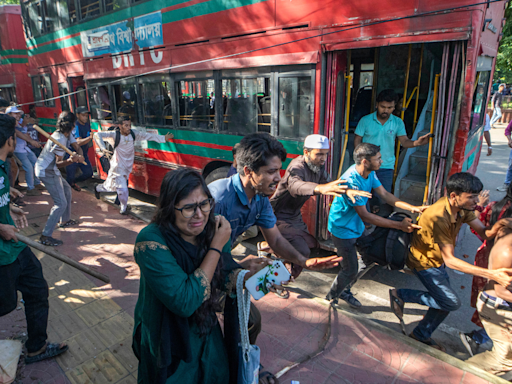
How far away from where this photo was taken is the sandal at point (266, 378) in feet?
7.81

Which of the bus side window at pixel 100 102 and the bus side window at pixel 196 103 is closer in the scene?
the bus side window at pixel 196 103

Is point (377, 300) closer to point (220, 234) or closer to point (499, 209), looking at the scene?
point (499, 209)

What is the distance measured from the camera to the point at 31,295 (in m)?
2.59

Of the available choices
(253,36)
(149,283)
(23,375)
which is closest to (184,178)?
(149,283)

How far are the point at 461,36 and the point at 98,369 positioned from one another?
416cm

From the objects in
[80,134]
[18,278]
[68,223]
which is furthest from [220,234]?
[80,134]

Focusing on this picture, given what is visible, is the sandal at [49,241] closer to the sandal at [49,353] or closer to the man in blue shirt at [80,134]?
the sandal at [49,353]

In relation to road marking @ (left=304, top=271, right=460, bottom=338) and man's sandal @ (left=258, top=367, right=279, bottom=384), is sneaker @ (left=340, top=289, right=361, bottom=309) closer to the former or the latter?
road marking @ (left=304, top=271, right=460, bottom=338)

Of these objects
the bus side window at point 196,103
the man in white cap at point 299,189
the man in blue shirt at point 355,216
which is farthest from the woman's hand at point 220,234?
the bus side window at point 196,103

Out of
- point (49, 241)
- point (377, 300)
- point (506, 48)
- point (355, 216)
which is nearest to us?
point (355, 216)

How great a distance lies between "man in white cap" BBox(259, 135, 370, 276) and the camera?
11.0 ft

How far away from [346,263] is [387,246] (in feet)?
1.45

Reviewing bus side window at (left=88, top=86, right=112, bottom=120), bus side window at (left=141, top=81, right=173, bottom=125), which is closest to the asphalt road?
bus side window at (left=141, top=81, right=173, bottom=125)

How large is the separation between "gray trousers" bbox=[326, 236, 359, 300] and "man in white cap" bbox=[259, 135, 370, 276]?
314mm
